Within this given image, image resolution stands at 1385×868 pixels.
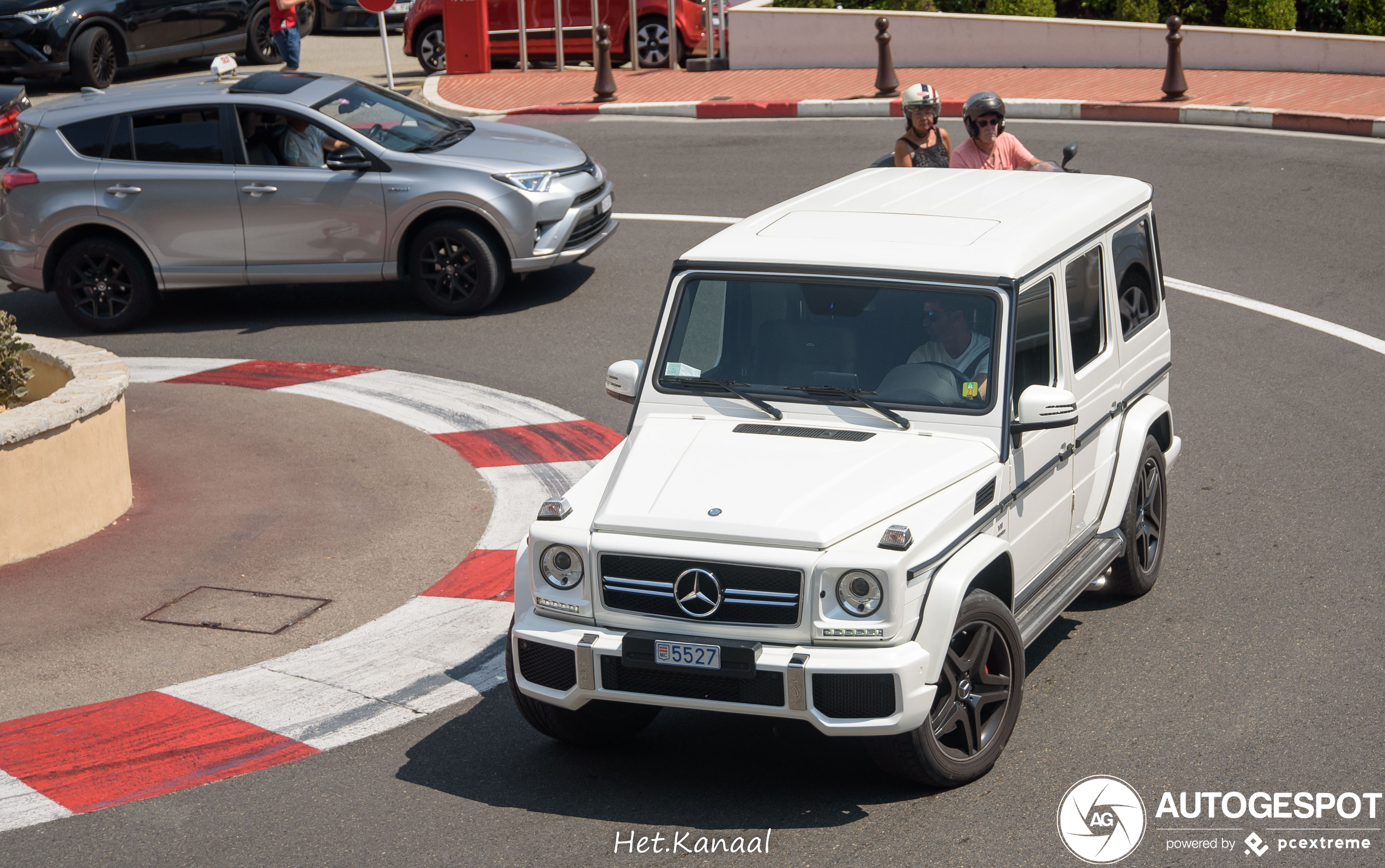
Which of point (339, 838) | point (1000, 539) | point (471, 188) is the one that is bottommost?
point (339, 838)

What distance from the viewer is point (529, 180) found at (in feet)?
39.3

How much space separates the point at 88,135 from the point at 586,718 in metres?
8.59

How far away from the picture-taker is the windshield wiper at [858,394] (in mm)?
5699

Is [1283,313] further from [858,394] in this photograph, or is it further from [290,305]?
[290,305]

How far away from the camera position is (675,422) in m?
5.93

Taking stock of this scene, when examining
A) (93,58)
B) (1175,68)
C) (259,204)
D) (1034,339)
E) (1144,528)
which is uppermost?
(93,58)

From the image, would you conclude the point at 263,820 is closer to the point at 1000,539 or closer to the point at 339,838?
the point at 339,838

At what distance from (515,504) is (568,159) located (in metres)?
4.73

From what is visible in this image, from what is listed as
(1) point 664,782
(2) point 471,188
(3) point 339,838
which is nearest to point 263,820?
(3) point 339,838

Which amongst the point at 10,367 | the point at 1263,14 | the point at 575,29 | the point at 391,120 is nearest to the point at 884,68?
the point at 1263,14

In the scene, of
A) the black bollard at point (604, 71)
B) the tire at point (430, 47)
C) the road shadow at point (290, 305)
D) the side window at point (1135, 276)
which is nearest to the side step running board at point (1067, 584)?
the side window at point (1135, 276)

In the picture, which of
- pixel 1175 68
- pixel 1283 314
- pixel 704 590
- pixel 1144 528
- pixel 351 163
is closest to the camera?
pixel 704 590

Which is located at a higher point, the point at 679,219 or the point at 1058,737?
the point at 679,219

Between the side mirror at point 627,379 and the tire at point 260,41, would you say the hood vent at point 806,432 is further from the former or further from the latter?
the tire at point 260,41
